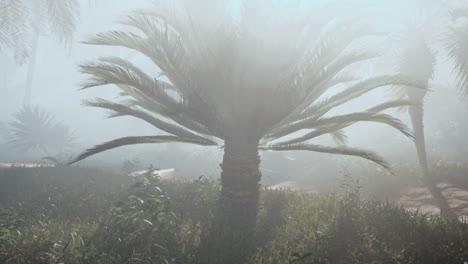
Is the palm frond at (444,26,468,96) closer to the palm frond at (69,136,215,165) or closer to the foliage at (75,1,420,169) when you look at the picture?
the foliage at (75,1,420,169)

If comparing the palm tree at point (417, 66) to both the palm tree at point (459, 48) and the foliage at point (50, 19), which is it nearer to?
the palm tree at point (459, 48)

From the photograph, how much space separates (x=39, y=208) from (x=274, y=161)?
46.2ft

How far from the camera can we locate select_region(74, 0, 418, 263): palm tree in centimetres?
538

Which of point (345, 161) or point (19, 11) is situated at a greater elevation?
point (19, 11)

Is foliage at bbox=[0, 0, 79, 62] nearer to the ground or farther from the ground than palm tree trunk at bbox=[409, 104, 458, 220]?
farther from the ground

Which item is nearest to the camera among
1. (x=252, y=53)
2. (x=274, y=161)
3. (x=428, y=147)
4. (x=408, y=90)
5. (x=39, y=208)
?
(x=252, y=53)

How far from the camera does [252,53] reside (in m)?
5.59

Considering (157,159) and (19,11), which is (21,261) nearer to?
(19,11)

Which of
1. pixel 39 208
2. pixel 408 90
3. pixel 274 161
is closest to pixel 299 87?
pixel 39 208

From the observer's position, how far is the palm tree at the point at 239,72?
538cm

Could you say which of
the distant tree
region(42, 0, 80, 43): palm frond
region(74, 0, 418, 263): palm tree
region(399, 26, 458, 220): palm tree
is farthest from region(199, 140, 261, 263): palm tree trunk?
the distant tree

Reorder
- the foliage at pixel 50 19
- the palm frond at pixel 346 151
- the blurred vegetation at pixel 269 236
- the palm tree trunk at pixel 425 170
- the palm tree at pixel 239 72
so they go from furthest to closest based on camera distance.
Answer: the foliage at pixel 50 19 → the palm tree trunk at pixel 425 170 → the palm frond at pixel 346 151 → the palm tree at pixel 239 72 → the blurred vegetation at pixel 269 236

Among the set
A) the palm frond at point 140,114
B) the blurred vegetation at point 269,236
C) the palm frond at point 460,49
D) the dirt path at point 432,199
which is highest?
the palm frond at point 460,49

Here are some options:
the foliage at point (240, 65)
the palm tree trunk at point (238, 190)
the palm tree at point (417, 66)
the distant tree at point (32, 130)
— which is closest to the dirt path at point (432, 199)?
the palm tree at point (417, 66)
